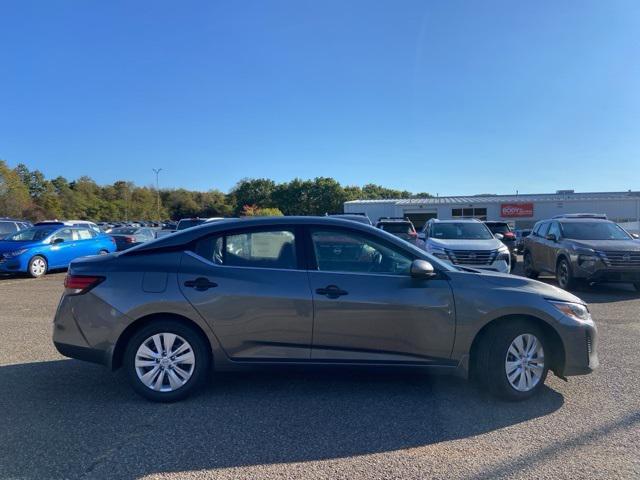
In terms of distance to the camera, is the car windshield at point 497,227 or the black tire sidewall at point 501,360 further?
the car windshield at point 497,227

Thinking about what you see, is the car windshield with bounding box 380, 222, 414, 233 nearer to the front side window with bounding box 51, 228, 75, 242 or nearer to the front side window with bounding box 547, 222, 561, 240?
the front side window with bounding box 547, 222, 561, 240

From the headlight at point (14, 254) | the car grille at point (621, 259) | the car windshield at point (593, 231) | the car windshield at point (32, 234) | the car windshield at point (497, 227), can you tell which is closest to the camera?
the car grille at point (621, 259)

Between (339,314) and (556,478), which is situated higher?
(339,314)

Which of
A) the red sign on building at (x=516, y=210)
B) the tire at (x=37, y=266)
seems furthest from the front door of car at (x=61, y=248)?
the red sign on building at (x=516, y=210)

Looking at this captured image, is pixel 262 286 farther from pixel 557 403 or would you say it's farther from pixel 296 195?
pixel 296 195

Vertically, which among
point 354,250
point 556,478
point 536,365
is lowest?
point 556,478

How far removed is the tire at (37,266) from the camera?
1389cm

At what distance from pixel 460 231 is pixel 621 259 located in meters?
3.76

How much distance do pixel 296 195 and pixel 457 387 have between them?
81230 mm

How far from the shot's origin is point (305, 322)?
4.16m

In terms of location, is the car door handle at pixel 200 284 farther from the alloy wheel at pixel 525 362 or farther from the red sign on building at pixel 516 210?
the red sign on building at pixel 516 210

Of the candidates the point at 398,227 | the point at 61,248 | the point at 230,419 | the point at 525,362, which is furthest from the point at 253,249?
the point at 61,248

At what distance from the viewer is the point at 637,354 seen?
18.8ft

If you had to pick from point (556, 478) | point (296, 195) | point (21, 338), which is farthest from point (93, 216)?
point (556, 478)
